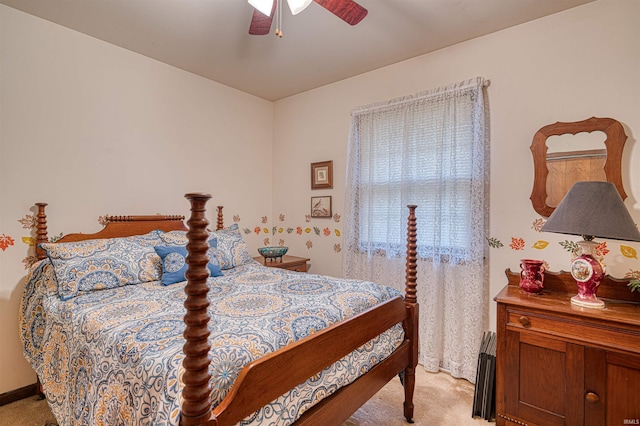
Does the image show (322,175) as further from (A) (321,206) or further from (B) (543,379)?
(B) (543,379)

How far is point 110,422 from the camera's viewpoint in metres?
1.10

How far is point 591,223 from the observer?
159 centimetres

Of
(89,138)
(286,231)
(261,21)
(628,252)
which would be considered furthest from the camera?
(286,231)

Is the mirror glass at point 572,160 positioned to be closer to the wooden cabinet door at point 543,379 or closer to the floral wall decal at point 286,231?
the wooden cabinet door at point 543,379

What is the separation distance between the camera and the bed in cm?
92

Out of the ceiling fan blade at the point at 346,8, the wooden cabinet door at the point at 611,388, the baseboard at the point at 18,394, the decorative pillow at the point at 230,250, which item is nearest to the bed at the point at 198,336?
the decorative pillow at the point at 230,250

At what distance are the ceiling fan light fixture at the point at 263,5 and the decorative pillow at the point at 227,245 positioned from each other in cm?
162

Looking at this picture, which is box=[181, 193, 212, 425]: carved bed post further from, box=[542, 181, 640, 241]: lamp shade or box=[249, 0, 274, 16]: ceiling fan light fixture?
box=[542, 181, 640, 241]: lamp shade

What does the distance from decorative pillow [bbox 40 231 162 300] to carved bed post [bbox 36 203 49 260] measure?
0.25 m

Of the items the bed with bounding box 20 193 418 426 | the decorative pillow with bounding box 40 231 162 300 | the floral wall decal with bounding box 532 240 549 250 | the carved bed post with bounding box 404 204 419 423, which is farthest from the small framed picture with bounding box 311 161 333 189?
the floral wall decal with bounding box 532 240 549 250

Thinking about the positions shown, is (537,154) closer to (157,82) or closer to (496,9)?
(496,9)

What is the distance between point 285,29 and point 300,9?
2.85ft

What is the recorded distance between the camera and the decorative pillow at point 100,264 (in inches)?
70.4

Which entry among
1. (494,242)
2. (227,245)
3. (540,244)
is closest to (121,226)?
(227,245)
